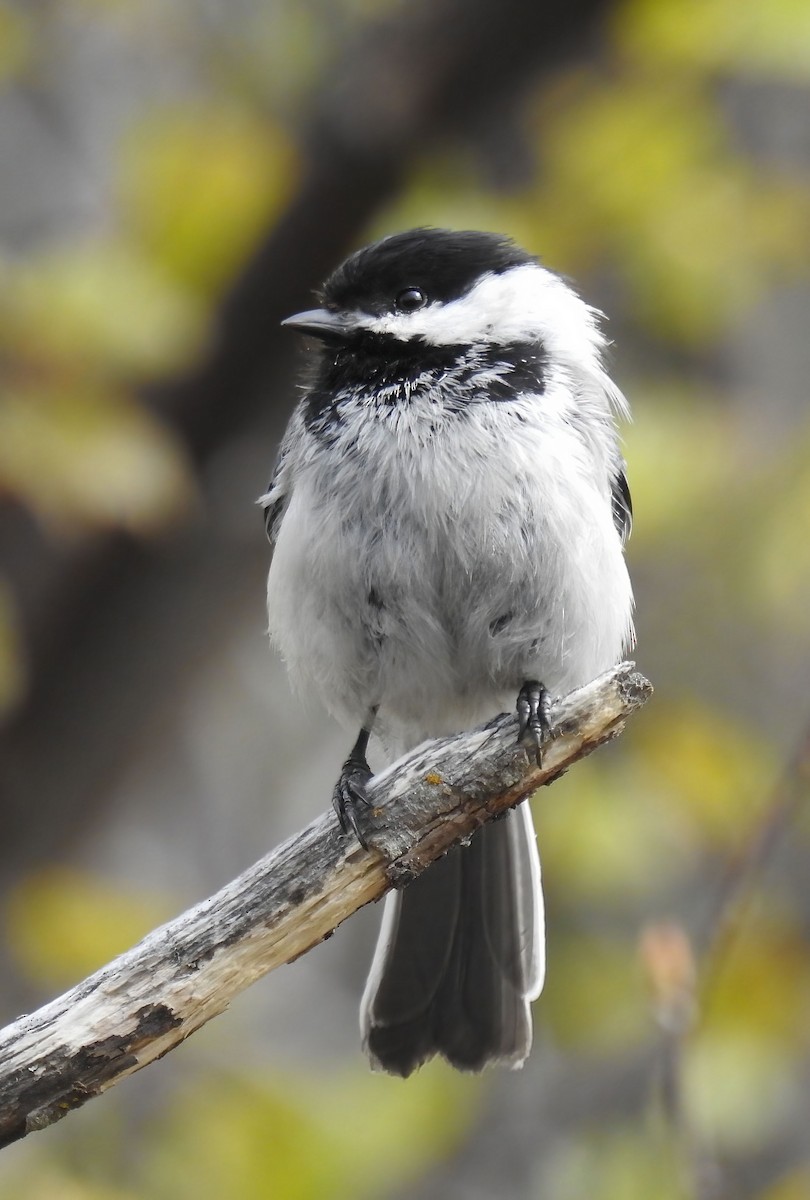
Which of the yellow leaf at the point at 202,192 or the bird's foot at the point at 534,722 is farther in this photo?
the yellow leaf at the point at 202,192

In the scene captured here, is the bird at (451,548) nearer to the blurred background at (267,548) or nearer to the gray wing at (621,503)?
the gray wing at (621,503)

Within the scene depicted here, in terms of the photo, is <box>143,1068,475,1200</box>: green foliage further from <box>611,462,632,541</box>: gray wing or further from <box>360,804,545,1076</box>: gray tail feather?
<box>611,462,632,541</box>: gray wing

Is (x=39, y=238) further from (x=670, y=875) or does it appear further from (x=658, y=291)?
(x=670, y=875)

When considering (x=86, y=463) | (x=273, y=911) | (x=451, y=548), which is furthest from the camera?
(x=86, y=463)

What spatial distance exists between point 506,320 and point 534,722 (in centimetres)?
97

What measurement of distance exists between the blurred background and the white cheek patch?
0.84 m

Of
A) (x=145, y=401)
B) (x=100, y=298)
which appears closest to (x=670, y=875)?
(x=145, y=401)

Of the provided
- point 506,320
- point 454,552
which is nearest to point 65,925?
point 454,552

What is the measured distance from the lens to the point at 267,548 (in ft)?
12.2

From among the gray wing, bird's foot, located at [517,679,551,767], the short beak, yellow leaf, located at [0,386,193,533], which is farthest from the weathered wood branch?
yellow leaf, located at [0,386,193,533]

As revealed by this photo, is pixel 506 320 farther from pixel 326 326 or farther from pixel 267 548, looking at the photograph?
pixel 267 548

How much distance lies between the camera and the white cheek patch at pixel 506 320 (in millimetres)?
2807

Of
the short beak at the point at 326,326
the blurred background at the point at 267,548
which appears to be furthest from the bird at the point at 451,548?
the blurred background at the point at 267,548

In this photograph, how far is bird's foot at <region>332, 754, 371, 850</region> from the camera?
2283 mm
